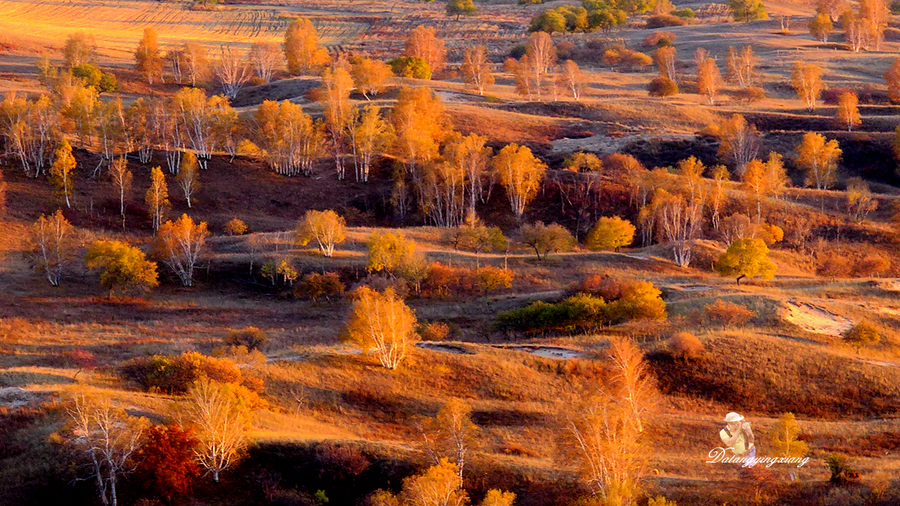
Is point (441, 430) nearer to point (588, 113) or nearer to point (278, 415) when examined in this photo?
point (278, 415)

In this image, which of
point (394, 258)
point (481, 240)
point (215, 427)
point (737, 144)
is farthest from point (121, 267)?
point (737, 144)

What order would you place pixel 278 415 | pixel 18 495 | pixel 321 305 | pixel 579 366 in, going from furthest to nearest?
pixel 321 305 → pixel 579 366 → pixel 278 415 → pixel 18 495

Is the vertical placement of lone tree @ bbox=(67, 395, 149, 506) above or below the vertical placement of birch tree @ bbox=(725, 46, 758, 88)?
below

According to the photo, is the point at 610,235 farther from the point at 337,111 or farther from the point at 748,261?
the point at 337,111

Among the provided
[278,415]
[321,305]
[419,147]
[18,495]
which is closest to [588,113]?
[419,147]

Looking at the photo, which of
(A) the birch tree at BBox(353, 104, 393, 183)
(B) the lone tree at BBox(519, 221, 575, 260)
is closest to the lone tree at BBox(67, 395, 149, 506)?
(B) the lone tree at BBox(519, 221, 575, 260)

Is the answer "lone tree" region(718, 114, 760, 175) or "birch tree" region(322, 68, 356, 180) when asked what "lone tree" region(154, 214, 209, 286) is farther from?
"lone tree" region(718, 114, 760, 175)
